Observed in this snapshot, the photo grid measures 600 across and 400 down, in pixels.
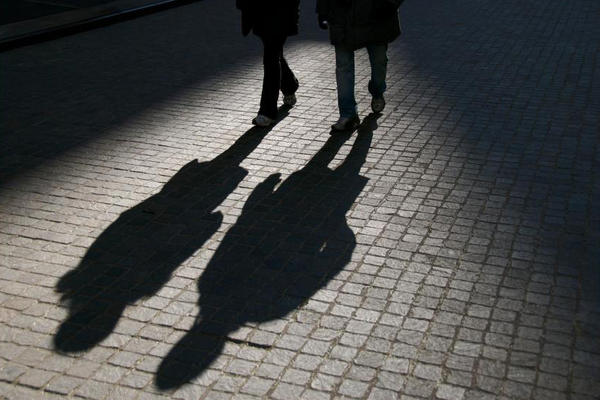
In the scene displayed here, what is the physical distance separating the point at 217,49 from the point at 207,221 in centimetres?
601

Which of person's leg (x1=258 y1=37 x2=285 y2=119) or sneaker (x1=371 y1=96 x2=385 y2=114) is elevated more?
person's leg (x1=258 y1=37 x2=285 y2=119)

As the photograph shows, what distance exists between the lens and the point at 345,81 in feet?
24.1

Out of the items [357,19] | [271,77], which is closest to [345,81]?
[357,19]

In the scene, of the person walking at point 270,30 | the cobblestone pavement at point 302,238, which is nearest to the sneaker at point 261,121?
the person walking at point 270,30

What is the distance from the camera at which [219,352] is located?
4.03 metres

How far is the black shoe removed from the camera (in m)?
7.34

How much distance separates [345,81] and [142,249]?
2924 mm

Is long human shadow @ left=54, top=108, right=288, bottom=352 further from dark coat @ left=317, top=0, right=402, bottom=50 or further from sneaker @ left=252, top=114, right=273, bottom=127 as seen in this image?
dark coat @ left=317, top=0, right=402, bottom=50

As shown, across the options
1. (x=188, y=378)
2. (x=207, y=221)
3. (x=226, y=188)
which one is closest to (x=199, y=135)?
(x=226, y=188)

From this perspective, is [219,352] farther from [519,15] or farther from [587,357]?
[519,15]

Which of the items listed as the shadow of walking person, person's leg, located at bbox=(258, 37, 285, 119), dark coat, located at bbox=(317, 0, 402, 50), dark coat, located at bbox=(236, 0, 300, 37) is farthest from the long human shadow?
dark coat, located at bbox=(317, 0, 402, 50)

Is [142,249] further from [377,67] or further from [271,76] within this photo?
[377,67]

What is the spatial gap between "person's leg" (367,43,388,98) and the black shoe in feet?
1.63

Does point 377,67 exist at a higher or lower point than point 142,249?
higher
